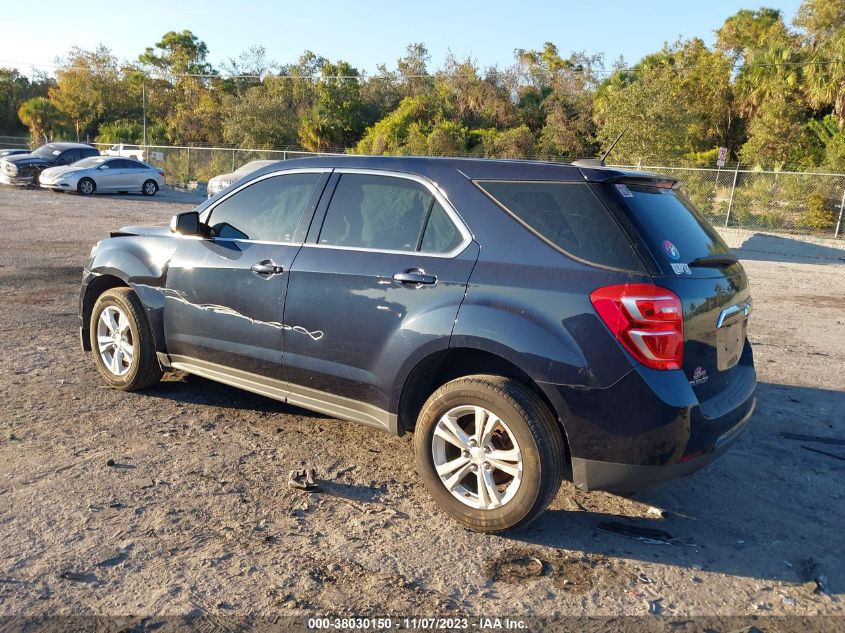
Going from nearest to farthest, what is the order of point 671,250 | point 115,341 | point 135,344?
point 671,250, point 135,344, point 115,341

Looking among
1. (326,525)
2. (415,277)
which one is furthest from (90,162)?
(326,525)

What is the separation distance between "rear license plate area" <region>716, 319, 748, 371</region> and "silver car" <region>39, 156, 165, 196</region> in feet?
82.3

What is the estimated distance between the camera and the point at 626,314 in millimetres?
3305

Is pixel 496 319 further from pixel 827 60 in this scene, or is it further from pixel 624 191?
pixel 827 60

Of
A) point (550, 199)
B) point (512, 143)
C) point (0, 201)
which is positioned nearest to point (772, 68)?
point (512, 143)

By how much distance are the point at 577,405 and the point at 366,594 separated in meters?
1.28

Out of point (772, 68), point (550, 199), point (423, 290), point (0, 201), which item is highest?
point (772, 68)

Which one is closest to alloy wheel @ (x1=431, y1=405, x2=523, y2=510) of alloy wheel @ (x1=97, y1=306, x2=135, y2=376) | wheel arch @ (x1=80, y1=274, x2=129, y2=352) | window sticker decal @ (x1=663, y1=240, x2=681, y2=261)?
window sticker decal @ (x1=663, y1=240, x2=681, y2=261)

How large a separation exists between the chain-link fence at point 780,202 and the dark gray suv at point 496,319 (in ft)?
54.7

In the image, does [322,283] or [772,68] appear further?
[772,68]

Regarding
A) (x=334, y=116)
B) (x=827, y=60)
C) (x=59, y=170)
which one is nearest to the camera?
(x=59, y=170)

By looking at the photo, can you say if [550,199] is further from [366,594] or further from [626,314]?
[366,594]

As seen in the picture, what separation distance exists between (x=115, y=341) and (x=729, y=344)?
4.27 metres

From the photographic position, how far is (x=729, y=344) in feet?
12.6
